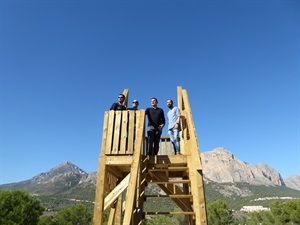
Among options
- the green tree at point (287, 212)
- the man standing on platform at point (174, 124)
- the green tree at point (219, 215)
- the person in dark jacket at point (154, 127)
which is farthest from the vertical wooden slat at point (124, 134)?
the green tree at point (219, 215)

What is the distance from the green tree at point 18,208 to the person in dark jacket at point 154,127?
104 ft

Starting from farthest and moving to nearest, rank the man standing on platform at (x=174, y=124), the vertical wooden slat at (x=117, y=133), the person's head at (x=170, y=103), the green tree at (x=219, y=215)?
the green tree at (x=219, y=215), the person's head at (x=170, y=103), the man standing on platform at (x=174, y=124), the vertical wooden slat at (x=117, y=133)

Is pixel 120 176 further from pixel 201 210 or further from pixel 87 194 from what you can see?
pixel 87 194

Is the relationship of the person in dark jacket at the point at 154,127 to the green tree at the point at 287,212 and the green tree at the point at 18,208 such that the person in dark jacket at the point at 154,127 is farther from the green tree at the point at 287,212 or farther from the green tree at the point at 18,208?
the green tree at the point at 287,212

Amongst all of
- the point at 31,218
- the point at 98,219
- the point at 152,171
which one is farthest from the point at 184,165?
the point at 31,218

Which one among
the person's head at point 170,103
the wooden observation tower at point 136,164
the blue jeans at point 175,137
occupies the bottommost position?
the wooden observation tower at point 136,164

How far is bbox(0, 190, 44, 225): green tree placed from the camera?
32.4 meters

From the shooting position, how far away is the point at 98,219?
16.9 ft

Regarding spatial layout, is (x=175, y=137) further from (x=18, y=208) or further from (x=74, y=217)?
(x=74, y=217)

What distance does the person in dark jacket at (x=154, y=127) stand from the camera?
6809mm

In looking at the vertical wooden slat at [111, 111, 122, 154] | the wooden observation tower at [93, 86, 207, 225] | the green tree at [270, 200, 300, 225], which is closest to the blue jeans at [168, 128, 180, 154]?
the wooden observation tower at [93, 86, 207, 225]

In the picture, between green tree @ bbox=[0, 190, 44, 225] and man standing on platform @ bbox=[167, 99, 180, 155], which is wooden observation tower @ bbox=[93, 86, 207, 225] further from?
green tree @ bbox=[0, 190, 44, 225]

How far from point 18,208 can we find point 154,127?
112 feet

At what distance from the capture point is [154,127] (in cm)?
684
